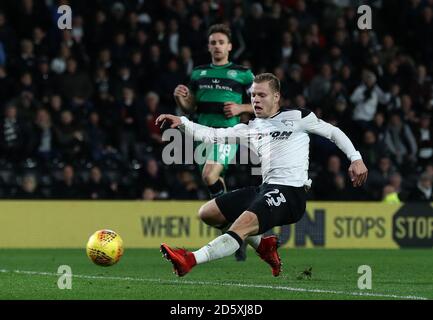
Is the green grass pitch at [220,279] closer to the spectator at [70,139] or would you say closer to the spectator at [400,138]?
the spectator at [70,139]

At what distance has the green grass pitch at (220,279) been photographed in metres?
8.99

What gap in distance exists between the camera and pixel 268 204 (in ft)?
30.9

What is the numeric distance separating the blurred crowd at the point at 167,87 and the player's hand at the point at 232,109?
19.0ft

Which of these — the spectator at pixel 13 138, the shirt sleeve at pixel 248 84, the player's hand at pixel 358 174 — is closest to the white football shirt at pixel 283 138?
the player's hand at pixel 358 174

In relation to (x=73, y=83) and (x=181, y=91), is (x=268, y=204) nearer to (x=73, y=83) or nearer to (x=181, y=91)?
(x=181, y=91)

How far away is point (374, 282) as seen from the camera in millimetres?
10328

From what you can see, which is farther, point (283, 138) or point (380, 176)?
point (380, 176)

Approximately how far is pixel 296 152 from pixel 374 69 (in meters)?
11.0

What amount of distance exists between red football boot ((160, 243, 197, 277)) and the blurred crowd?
863cm

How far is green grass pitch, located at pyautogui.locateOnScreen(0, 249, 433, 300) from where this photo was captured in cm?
899

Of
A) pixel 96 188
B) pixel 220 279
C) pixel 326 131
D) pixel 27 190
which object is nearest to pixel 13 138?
pixel 27 190

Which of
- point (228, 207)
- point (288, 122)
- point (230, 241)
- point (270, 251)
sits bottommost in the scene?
point (270, 251)

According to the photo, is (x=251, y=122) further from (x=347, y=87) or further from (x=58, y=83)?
(x=347, y=87)

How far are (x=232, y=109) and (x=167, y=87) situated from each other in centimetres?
724
